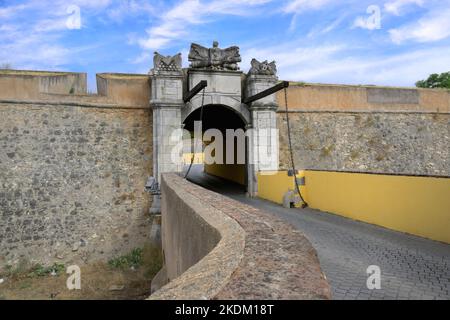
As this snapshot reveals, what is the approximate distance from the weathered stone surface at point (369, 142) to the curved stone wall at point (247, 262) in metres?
9.42

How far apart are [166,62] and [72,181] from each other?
4.37 metres

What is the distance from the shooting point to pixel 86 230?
31.8ft

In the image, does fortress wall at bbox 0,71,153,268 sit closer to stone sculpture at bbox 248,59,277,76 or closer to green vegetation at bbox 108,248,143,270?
green vegetation at bbox 108,248,143,270

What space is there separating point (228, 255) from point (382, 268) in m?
2.50

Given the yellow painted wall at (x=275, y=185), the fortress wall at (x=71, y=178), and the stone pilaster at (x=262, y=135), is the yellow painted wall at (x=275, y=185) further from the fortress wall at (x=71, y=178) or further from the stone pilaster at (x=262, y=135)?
the fortress wall at (x=71, y=178)

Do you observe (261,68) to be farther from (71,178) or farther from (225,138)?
(71,178)

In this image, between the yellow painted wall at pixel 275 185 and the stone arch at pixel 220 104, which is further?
the stone arch at pixel 220 104

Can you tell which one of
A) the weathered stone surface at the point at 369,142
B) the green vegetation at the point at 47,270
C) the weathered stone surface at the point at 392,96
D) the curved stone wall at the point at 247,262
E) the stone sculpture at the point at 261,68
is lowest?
the green vegetation at the point at 47,270

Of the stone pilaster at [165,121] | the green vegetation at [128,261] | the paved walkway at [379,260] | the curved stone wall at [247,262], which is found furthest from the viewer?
the stone pilaster at [165,121]

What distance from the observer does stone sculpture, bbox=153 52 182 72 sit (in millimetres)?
10219

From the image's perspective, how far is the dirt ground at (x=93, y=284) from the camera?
8055 mm

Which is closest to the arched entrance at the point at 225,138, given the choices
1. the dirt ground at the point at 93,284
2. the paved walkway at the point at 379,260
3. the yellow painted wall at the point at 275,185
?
the yellow painted wall at the point at 275,185
